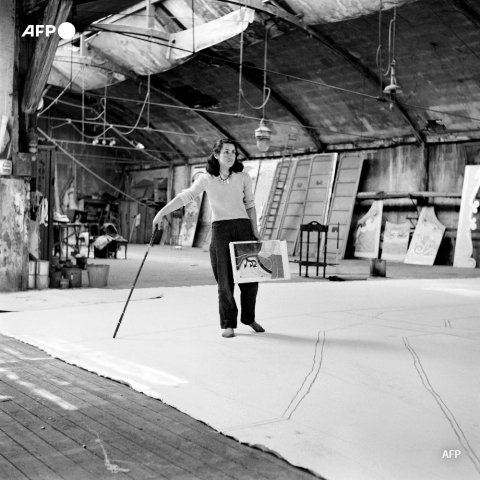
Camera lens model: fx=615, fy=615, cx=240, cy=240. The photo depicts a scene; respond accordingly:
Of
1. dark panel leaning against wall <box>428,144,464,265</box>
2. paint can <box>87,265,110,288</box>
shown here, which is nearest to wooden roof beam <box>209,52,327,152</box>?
dark panel leaning against wall <box>428,144,464,265</box>

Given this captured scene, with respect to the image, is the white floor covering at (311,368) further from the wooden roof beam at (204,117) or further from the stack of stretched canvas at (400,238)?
the wooden roof beam at (204,117)

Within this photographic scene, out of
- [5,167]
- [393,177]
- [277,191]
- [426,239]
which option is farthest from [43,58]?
[277,191]

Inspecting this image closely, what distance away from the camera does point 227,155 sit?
4.45 metres

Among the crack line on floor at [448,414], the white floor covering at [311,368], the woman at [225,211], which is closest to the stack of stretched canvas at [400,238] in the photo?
the white floor covering at [311,368]

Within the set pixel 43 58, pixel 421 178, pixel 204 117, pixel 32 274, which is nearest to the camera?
pixel 43 58

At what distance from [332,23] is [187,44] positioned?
11.5 ft

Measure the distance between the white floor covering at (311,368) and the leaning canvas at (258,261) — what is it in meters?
0.45

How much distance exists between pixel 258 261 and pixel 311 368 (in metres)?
1.14

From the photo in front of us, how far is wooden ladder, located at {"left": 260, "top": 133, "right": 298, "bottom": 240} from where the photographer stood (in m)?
18.1

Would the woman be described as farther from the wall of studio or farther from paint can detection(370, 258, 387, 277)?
the wall of studio

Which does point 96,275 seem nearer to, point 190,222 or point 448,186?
point 448,186

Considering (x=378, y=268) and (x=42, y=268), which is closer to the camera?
(x=42, y=268)

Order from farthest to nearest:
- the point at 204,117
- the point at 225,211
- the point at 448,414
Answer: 1. the point at 204,117
2. the point at 225,211
3. the point at 448,414

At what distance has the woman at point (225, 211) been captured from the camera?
4.48 metres
